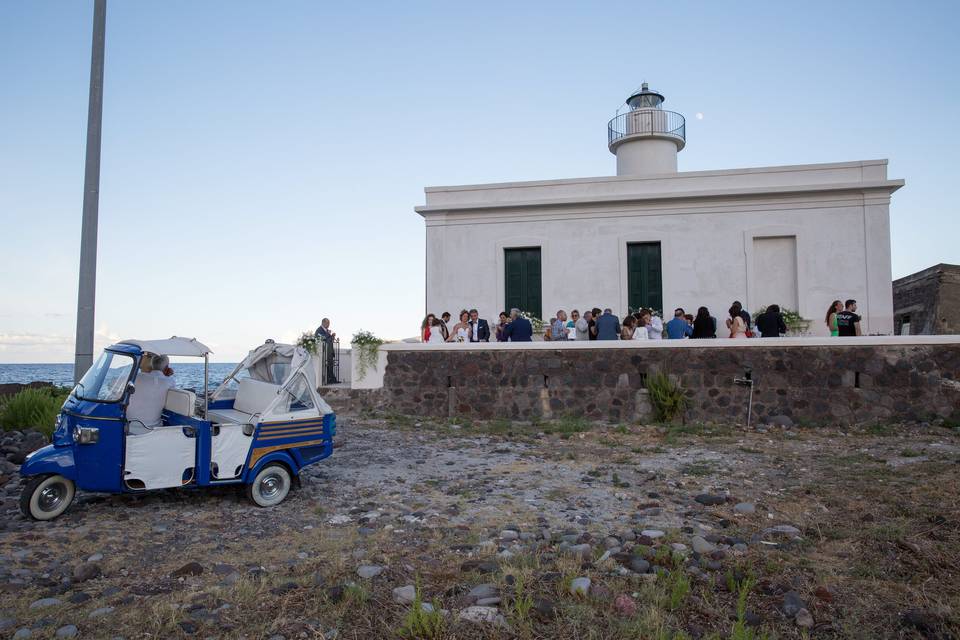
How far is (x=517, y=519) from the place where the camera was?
612 cm

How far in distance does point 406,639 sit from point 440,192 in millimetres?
15205

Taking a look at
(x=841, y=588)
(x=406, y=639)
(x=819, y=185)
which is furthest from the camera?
(x=819, y=185)

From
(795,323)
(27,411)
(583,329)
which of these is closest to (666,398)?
(583,329)

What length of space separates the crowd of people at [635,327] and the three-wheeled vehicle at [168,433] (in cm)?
699

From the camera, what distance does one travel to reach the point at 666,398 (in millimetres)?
12227

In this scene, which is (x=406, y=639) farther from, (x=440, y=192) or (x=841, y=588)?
(x=440, y=192)

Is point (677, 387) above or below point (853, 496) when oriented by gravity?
above

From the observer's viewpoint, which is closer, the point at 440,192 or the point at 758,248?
the point at 758,248

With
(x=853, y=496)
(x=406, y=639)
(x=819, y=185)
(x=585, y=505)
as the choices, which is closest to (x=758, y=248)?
(x=819, y=185)

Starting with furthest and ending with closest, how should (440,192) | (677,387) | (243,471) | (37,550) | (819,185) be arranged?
(440,192) < (819,185) < (677,387) < (243,471) < (37,550)

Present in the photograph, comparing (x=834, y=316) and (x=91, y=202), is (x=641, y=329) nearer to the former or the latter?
(x=834, y=316)

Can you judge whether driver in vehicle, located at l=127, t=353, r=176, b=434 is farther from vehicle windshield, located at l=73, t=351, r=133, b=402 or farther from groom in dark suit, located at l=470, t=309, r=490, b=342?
groom in dark suit, located at l=470, t=309, r=490, b=342

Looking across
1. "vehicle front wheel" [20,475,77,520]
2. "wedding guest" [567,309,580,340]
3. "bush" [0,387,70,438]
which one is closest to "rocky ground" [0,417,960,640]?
"vehicle front wheel" [20,475,77,520]

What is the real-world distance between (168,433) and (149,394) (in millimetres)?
595
